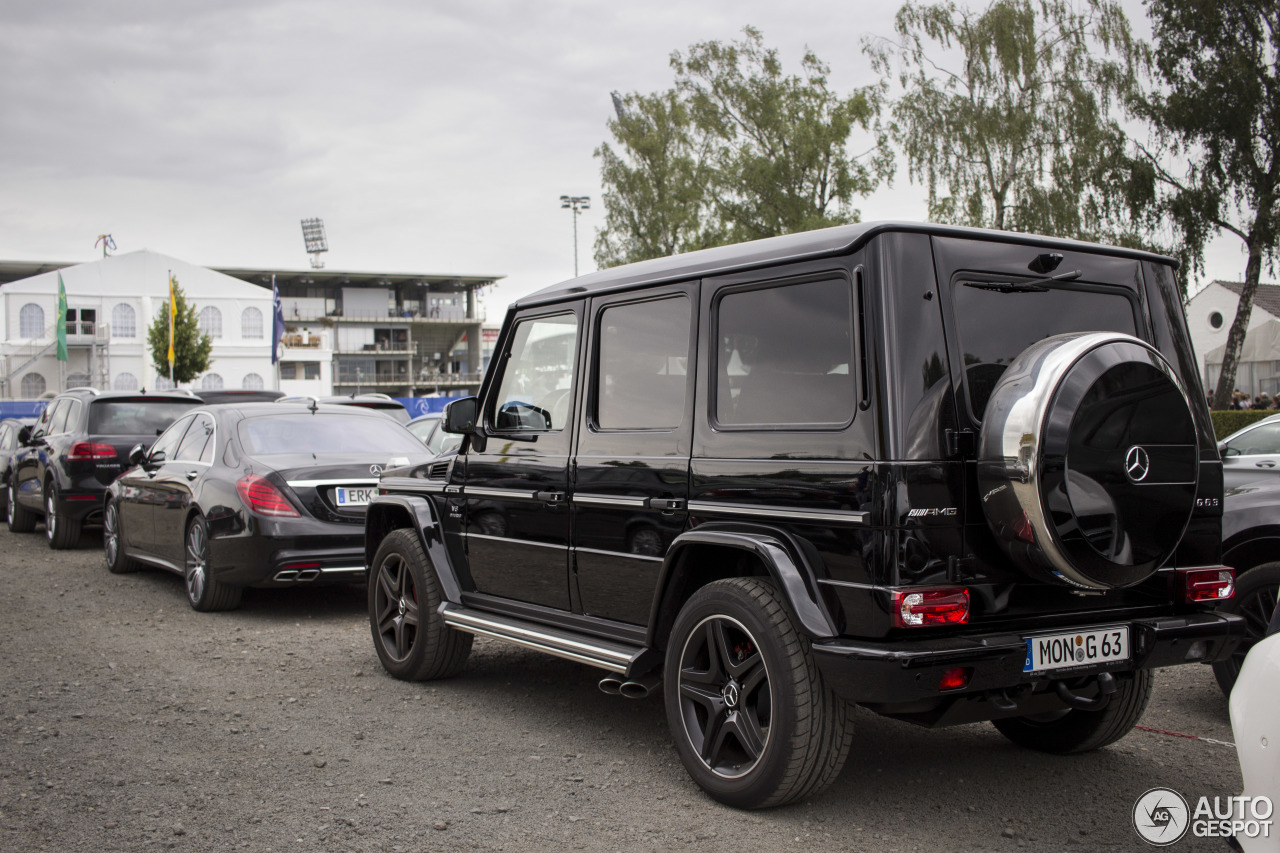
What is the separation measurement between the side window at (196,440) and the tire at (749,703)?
6.03 meters

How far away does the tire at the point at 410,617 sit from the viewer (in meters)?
5.88

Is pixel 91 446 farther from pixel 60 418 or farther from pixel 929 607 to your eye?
pixel 929 607

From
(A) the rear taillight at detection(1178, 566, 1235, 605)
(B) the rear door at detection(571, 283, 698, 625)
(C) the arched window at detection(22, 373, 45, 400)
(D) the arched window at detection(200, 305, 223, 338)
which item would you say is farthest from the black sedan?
(D) the arched window at detection(200, 305, 223, 338)

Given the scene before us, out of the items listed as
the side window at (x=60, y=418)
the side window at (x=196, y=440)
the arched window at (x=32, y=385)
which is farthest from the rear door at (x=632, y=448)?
the arched window at (x=32, y=385)

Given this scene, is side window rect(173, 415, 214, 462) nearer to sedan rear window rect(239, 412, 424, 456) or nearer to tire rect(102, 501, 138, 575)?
sedan rear window rect(239, 412, 424, 456)

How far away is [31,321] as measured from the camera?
68.9 meters

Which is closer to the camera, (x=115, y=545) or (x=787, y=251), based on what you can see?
(x=787, y=251)

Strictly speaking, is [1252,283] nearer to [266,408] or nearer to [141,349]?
[266,408]

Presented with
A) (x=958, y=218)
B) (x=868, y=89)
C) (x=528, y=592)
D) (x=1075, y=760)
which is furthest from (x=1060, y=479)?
(x=868, y=89)

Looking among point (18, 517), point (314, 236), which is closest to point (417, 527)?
point (18, 517)

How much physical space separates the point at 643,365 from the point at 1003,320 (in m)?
1.57

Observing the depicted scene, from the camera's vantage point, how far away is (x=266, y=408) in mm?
9039

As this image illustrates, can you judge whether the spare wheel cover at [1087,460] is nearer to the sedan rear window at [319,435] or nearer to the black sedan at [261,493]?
the black sedan at [261,493]

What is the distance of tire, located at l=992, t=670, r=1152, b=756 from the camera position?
4.42 metres
